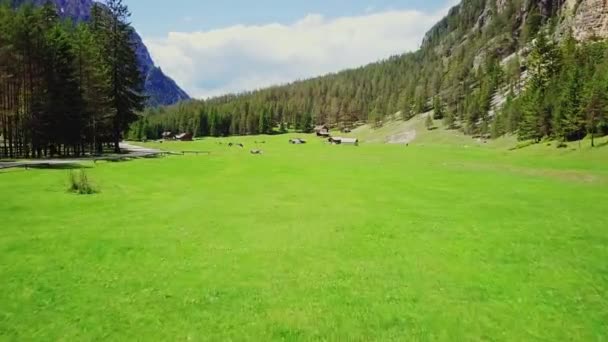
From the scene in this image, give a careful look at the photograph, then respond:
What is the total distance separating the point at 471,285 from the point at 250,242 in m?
11.4

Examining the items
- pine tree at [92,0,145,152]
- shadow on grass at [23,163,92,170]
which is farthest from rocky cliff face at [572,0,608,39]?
shadow on grass at [23,163,92,170]

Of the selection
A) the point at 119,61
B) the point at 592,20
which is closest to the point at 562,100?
the point at 119,61

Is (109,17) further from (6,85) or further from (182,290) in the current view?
(182,290)

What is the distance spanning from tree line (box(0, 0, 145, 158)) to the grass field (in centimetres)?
3301

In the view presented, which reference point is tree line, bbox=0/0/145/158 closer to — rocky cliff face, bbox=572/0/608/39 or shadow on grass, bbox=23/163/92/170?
shadow on grass, bbox=23/163/92/170

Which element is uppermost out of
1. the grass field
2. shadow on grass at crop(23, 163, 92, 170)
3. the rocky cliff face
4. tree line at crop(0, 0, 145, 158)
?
the rocky cliff face

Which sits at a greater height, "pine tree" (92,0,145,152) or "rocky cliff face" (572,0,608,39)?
"rocky cliff face" (572,0,608,39)

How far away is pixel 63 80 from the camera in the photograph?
72250 mm

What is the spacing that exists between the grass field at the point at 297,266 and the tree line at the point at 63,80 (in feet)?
108

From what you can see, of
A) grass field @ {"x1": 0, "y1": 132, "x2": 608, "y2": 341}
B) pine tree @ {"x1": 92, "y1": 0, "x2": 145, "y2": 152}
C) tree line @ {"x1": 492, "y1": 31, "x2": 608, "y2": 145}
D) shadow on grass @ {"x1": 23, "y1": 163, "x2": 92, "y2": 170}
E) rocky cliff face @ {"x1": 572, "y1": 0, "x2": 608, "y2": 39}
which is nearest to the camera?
grass field @ {"x1": 0, "y1": 132, "x2": 608, "y2": 341}

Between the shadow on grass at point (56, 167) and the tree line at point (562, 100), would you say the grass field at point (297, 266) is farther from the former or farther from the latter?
the tree line at point (562, 100)

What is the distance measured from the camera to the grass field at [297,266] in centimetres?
1452

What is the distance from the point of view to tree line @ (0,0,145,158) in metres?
65.8

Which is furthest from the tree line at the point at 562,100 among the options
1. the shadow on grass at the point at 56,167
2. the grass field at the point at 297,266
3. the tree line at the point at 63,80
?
the tree line at the point at 63,80
